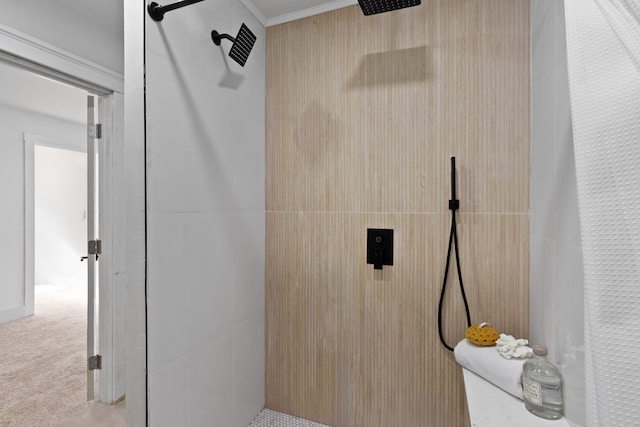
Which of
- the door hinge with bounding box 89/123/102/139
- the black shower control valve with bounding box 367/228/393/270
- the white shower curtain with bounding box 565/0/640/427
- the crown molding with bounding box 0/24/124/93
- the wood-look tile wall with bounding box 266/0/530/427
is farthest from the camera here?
the black shower control valve with bounding box 367/228/393/270

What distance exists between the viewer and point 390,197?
154cm

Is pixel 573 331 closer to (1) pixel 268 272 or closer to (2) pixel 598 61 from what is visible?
(2) pixel 598 61

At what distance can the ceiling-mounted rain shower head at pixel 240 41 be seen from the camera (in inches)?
51.3

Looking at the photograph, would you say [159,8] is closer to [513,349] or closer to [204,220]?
[204,220]

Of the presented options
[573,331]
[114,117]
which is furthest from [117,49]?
[573,331]

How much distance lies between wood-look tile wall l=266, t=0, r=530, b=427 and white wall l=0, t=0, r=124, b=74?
92 centimetres

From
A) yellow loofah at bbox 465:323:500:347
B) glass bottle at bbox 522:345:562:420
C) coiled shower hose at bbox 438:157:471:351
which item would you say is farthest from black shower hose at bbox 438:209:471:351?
glass bottle at bbox 522:345:562:420

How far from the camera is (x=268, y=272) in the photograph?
1.81 m

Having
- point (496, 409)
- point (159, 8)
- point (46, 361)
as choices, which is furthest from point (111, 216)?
point (496, 409)

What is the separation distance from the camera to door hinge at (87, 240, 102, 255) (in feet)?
2.82

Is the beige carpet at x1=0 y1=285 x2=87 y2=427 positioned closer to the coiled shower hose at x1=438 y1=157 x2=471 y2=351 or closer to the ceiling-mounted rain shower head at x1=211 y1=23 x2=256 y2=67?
the ceiling-mounted rain shower head at x1=211 y1=23 x2=256 y2=67

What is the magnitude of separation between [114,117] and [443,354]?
1.61m

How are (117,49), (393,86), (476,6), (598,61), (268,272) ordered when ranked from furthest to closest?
(268,272) < (393,86) < (476,6) < (117,49) < (598,61)

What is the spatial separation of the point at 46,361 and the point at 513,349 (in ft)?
4.74
